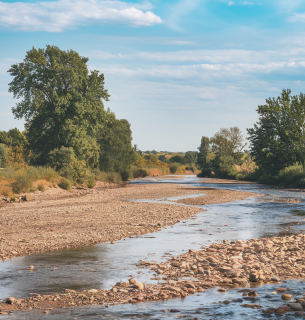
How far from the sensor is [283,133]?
5634 centimetres

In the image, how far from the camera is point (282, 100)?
56969mm

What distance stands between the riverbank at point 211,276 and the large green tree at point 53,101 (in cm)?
3265

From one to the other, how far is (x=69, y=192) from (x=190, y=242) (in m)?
25.7

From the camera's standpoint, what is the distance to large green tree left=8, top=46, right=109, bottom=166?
41625 mm

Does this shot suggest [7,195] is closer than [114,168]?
Yes

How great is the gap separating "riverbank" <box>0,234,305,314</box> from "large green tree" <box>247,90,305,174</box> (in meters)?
45.8

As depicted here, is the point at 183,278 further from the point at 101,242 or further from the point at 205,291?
the point at 101,242

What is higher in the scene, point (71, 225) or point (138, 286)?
point (138, 286)

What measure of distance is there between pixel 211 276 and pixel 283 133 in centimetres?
5138

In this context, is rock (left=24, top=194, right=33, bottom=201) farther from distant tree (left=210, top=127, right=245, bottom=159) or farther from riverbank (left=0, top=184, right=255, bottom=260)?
distant tree (left=210, top=127, right=245, bottom=159)

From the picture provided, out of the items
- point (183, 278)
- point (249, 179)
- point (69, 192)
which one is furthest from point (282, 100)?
point (183, 278)

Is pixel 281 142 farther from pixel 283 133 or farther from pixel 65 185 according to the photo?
pixel 65 185

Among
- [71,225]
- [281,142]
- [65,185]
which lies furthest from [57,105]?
[281,142]

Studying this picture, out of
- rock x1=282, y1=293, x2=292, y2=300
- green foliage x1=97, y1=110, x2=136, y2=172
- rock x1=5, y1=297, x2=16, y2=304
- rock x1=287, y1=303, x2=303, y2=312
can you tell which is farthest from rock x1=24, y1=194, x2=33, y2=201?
green foliage x1=97, y1=110, x2=136, y2=172
